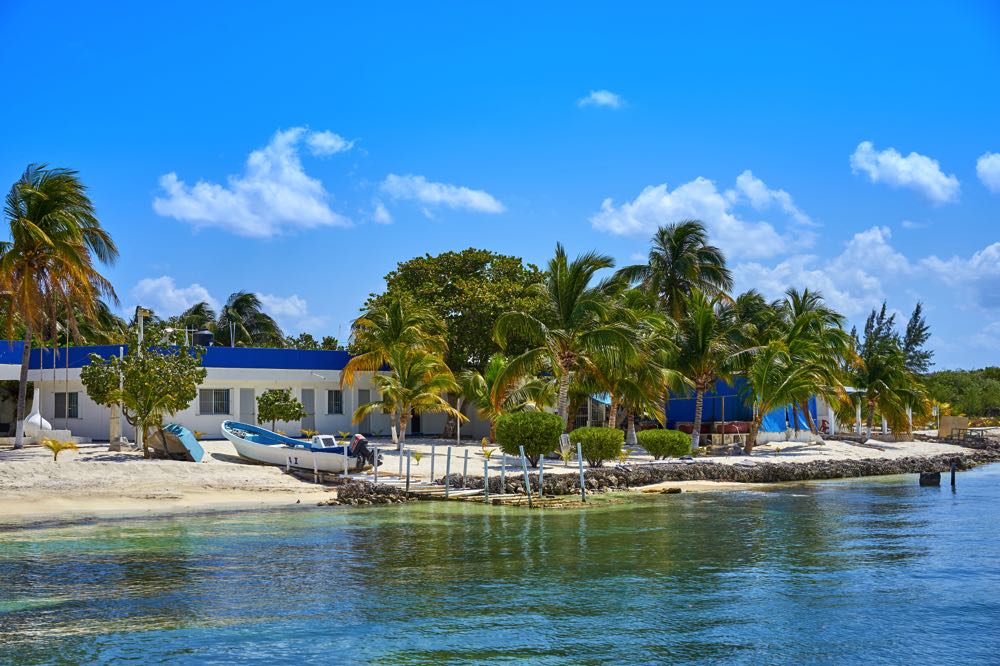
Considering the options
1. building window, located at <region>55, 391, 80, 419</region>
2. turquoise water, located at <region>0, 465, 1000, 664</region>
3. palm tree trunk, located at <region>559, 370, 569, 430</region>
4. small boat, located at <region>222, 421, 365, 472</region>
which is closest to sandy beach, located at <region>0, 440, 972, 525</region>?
small boat, located at <region>222, 421, 365, 472</region>

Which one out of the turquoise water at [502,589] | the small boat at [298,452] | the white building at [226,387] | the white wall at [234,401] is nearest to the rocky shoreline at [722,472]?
the small boat at [298,452]

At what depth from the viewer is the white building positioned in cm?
3528

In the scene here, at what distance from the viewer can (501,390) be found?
1191 inches

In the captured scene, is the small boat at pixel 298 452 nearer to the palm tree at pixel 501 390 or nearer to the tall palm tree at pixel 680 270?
the palm tree at pixel 501 390

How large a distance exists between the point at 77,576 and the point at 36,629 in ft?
10.8

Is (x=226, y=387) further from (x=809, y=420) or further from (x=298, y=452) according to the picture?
(x=809, y=420)

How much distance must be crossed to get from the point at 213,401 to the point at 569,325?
49.1 ft

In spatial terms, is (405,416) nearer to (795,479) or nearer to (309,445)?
(309,445)

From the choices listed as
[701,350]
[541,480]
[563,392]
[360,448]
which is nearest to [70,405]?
[360,448]

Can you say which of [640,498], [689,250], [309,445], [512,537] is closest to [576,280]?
[640,498]

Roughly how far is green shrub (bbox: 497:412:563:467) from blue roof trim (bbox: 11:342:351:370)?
42.1 feet

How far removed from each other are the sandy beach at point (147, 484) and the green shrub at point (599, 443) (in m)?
0.81

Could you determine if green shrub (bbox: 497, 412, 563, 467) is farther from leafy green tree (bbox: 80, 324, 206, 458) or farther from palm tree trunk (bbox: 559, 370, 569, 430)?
leafy green tree (bbox: 80, 324, 206, 458)

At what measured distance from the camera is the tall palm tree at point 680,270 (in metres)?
43.9
